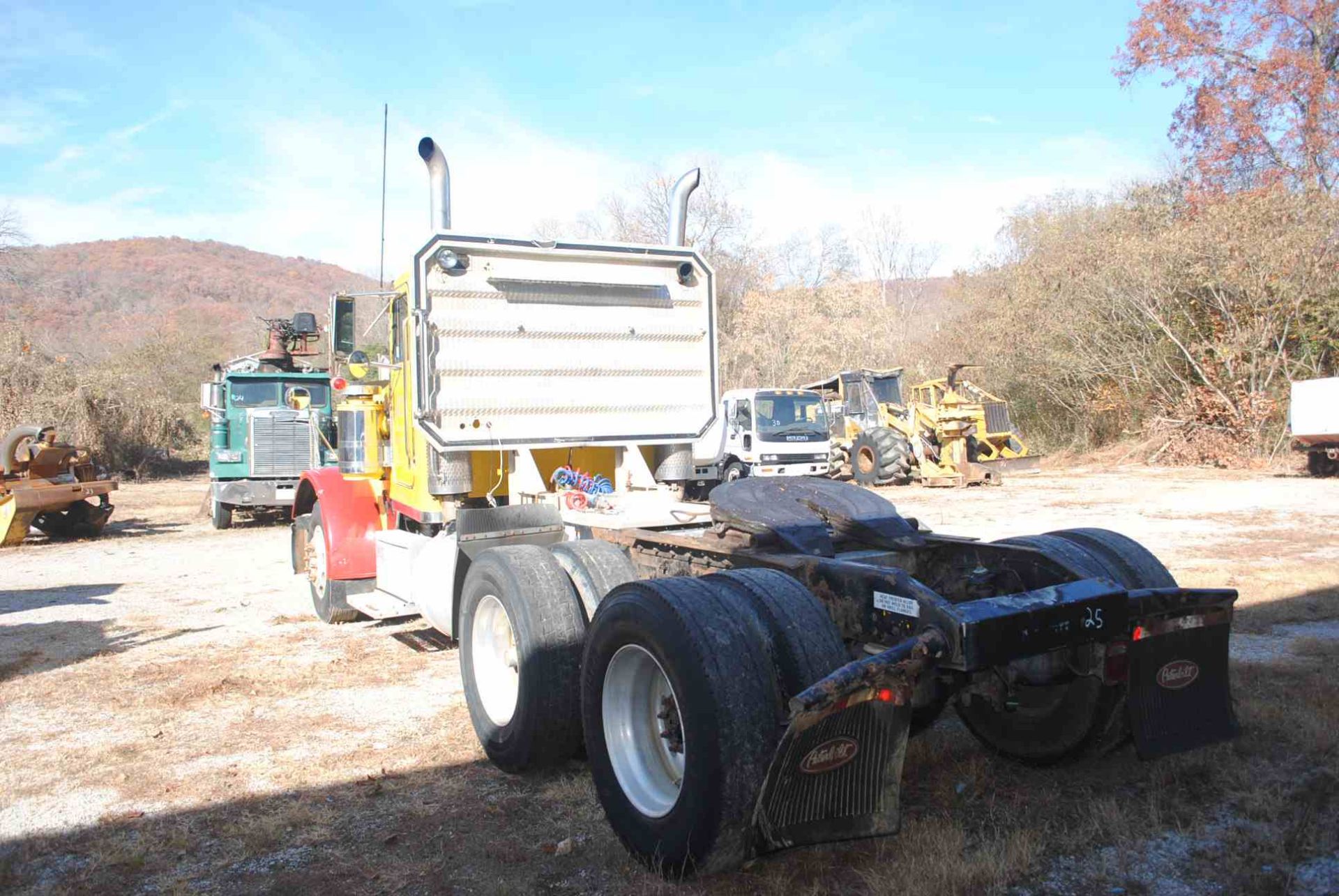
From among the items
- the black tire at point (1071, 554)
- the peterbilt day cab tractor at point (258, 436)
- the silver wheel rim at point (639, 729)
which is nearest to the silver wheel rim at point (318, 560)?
the silver wheel rim at point (639, 729)

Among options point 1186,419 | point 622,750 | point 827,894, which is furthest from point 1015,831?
point 1186,419

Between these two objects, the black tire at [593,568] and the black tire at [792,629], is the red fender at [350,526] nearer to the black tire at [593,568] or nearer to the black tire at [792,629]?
the black tire at [593,568]

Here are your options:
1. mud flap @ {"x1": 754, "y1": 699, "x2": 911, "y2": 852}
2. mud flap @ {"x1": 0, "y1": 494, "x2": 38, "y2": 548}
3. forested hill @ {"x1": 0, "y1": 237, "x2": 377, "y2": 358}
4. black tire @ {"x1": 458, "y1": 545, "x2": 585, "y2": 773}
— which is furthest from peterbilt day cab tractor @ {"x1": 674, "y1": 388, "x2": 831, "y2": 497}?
forested hill @ {"x1": 0, "y1": 237, "x2": 377, "y2": 358}

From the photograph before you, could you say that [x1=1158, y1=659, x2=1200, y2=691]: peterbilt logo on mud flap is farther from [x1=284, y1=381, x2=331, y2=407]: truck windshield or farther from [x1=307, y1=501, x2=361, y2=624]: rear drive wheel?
[x1=284, y1=381, x2=331, y2=407]: truck windshield

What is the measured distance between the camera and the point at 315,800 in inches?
170

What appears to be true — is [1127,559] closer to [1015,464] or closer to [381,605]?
[381,605]

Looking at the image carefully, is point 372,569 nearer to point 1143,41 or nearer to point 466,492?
point 466,492

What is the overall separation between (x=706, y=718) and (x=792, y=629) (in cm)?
45

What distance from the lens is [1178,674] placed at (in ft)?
11.9

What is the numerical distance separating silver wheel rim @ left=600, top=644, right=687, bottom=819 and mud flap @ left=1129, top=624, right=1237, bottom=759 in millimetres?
1685

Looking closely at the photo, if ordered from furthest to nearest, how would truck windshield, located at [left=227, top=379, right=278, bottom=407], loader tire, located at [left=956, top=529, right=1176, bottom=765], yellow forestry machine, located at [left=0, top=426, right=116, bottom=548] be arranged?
truck windshield, located at [left=227, top=379, right=278, bottom=407]
yellow forestry machine, located at [left=0, top=426, right=116, bottom=548]
loader tire, located at [left=956, top=529, right=1176, bottom=765]

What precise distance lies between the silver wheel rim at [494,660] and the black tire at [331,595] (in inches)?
117

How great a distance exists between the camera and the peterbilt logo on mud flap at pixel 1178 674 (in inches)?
142

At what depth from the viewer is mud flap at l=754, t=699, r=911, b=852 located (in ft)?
9.57
